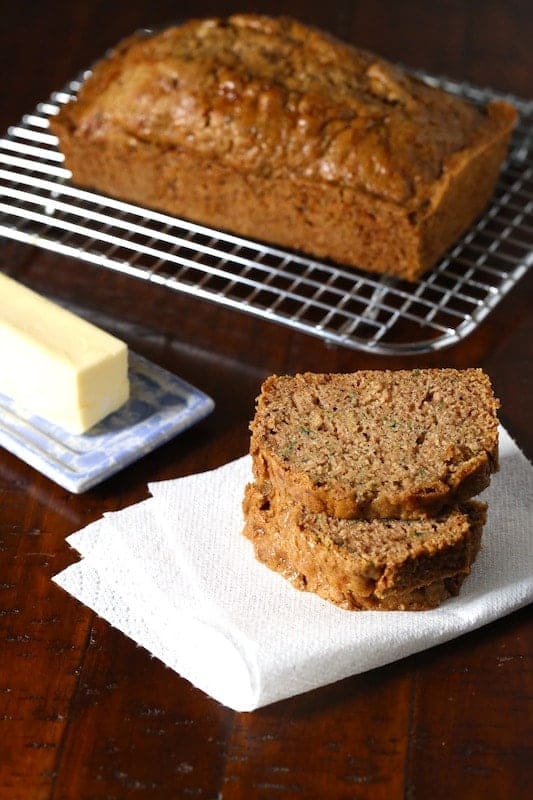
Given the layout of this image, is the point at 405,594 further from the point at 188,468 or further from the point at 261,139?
the point at 261,139

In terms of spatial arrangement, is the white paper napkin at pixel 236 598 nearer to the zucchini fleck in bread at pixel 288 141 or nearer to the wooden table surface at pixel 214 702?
the wooden table surface at pixel 214 702

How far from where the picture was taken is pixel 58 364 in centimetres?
254

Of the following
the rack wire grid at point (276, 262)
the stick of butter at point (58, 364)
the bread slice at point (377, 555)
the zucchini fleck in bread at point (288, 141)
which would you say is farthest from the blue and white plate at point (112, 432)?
the zucchini fleck in bread at point (288, 141)

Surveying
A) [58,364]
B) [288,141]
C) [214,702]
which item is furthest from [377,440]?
[288,141]

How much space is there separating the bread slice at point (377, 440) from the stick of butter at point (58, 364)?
1.27 feet

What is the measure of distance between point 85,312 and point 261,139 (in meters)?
0.62

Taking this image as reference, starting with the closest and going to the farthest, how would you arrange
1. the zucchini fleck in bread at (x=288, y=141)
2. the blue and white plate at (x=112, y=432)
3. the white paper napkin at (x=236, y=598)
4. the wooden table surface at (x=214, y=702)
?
the wooden table surface at (x=214, y=702) → the white paper napkin at (x=236, y=598) → the blue and white plate at (x=112, y=432) → the zucchini fleck in bread at (x=288, y=141)

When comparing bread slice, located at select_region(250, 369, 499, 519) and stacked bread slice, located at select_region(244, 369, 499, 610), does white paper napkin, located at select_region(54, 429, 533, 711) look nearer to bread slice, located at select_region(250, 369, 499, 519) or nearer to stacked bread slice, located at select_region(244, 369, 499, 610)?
stacked bread slice, located at select_region(244, 369, 499, 610)

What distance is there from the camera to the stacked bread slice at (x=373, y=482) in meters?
2.15

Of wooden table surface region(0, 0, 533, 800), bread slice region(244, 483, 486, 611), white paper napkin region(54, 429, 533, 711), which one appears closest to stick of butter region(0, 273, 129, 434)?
wooden table surface region(0, 0, 533, 800)

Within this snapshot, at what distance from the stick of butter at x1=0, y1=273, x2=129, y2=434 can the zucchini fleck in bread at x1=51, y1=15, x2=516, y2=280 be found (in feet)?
2.36

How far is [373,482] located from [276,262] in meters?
1.18

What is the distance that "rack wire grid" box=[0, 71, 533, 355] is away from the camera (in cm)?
300

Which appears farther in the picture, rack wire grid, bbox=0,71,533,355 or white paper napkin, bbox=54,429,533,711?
rack wire grid, bbox=0,71,533,355
